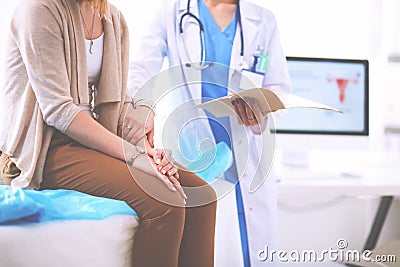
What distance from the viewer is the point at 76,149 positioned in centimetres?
138

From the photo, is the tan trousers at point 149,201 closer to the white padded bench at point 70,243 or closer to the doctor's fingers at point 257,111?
the white padded bench at point 70,243

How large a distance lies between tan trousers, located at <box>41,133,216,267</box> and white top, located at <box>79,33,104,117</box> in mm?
131

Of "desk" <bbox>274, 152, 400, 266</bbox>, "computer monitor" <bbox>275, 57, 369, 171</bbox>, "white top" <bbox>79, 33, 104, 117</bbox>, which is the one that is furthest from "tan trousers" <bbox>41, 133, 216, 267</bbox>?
"computer monitor" <bbox>275, 57, 369, 171</bbox>

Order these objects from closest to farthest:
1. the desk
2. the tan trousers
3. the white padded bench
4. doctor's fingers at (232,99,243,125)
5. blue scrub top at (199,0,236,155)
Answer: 1. the white padded bench
2. the tan trousers
3. doctor's fingers at (232,99,243,125)
4. blue scrub top at (199,0,236,155)
5. the desk

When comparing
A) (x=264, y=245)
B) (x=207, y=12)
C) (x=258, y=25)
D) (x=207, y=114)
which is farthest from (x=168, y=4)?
(x=264, y=245)

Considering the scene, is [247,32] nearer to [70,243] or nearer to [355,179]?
[355,179]

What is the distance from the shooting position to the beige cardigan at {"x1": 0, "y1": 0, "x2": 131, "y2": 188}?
1.34m

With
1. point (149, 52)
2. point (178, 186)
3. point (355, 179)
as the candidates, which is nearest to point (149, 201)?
point (178, 186)

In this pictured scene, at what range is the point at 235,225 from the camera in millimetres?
1736

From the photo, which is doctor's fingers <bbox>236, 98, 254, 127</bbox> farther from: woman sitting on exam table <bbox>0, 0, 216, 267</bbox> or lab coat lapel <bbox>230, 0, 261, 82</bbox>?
lab coat lapel <bbox>230, 0, 261, 82</bbox>

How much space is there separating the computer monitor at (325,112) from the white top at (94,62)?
0.96 m

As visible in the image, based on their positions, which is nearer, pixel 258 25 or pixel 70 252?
pixel 70 252

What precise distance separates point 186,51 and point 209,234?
0.69 m

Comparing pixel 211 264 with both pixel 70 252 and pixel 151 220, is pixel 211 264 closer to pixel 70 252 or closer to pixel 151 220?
pixel 151 220
